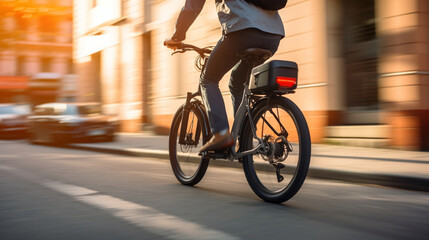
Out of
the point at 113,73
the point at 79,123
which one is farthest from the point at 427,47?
the point at 113,73

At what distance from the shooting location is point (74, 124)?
44.8ft

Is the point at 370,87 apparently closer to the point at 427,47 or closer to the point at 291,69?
the point at 427,47

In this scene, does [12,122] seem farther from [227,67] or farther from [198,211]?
[198,211]

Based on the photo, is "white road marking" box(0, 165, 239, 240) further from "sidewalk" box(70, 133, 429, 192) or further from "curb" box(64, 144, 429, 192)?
"sidewalk" box(70, 133, 429, 192)

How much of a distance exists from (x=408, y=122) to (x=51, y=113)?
9531 mm

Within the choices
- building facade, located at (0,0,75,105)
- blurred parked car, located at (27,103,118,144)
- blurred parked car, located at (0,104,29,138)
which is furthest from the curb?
building facade, located at (0,0,75,105)

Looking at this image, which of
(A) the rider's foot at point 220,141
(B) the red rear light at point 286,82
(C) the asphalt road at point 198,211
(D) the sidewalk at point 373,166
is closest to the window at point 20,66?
(D) the sidewalk at point 373,166

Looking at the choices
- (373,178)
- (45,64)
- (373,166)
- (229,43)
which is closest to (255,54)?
(229,43)

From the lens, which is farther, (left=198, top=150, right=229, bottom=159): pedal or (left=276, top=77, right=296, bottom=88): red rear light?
(left=198, top=150, right=229, bottom=159): pedal

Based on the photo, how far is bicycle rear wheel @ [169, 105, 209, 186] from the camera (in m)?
4.90

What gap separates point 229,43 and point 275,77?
50cm

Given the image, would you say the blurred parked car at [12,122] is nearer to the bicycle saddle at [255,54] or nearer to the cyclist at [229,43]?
the cyclist at [229,43]

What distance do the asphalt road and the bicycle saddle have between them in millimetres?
1125

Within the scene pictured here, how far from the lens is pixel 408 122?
8406 millimetres
